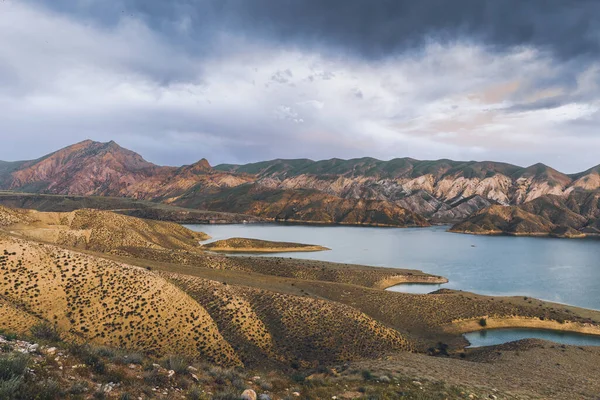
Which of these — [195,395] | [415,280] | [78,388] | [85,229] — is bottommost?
[415,280]

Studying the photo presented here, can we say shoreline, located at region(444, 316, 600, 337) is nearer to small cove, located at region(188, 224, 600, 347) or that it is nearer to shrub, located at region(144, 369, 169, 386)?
small cove, located at region(188, 224, 600, 347)

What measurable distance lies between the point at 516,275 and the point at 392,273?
3536 cm

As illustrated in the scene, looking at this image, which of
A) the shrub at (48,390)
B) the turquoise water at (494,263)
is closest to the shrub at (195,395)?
the shrub at (48,390)

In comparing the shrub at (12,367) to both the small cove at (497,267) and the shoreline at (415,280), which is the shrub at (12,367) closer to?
the small cove at (497,267)

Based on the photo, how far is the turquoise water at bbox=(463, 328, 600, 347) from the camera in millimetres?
44188

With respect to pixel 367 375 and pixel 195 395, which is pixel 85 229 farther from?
pixel 195 395

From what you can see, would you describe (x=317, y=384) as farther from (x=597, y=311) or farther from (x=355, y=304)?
(x=597, y=311)

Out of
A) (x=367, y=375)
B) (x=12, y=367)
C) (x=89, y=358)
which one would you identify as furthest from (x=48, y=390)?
(x=367, y=375)

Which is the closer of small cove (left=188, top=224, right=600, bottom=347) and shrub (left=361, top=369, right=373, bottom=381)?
shrub (left=361, top=369, right=373, bottom=381)

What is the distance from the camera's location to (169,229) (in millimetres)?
122312

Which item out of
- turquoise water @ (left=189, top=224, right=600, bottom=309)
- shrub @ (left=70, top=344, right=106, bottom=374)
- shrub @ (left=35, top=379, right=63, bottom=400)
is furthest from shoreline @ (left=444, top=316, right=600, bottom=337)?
shrub @ (left=35, top=379, right=63, bottom=400)

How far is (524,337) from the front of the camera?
4609cm

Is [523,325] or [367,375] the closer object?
[367,375]

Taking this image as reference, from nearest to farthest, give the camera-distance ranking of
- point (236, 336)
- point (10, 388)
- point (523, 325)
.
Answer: point (10, 388), point (236, 336), point (523, 325)
